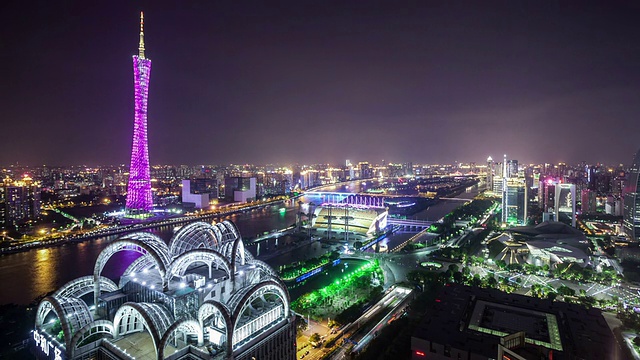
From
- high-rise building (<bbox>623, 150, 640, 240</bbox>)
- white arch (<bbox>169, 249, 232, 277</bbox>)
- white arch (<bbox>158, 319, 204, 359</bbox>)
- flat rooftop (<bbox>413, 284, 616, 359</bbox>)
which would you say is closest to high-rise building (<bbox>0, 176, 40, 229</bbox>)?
white arch (<bbox>169, 249, 232, 277</bbox>)

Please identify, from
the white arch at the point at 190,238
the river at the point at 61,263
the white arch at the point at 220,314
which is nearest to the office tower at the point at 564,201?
the river at the point at 61,263

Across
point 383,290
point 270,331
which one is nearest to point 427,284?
point 383,290

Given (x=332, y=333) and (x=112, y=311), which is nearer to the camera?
(x=112, y=311)

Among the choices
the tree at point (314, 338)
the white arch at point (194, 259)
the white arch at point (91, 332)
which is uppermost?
the white arch at point (194, 259)

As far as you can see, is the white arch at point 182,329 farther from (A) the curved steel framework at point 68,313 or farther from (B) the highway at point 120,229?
(B) the highway at point 120,229

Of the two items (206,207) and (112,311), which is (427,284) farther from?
(206,207)

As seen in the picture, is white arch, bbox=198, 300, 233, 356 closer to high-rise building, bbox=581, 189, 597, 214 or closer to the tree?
the tree

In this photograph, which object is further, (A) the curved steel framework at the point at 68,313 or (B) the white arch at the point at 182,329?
(A) the curved steel framework at the point at 68,313
